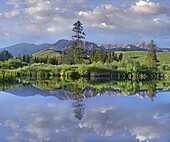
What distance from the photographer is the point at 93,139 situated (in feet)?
36.1

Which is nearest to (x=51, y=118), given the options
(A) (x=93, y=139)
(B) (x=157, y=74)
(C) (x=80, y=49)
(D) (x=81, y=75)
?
(A) (x=93, y=139)

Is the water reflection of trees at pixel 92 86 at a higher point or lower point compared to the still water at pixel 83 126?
lower

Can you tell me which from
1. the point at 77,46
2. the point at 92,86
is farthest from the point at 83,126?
the point at 77,46

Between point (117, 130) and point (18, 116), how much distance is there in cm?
523

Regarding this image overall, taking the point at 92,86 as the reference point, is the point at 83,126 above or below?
above

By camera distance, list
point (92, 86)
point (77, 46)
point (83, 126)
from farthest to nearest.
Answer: point (77, 46)
point (92, 86)
point (83, 126)

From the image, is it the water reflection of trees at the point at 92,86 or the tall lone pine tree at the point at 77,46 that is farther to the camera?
the tall lone pine tree at the point at 77,46

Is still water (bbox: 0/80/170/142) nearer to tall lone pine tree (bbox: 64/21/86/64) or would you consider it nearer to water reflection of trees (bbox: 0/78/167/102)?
water reflection of trees (bbox: 0/78/167/102)

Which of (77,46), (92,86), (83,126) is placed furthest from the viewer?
(77,46)

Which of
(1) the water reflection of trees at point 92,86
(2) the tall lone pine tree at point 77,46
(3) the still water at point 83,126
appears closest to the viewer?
(3) the still water at point 83,126

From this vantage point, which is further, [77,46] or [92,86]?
[77,46]

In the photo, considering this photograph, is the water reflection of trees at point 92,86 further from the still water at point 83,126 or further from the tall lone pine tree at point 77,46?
the tall lone pine tree at point 77,46

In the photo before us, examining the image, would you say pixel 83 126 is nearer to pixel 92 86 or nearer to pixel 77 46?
pixel 92 86

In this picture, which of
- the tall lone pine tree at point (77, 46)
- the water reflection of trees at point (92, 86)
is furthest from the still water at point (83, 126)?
the tall lone pine tree at point (77, 46)
